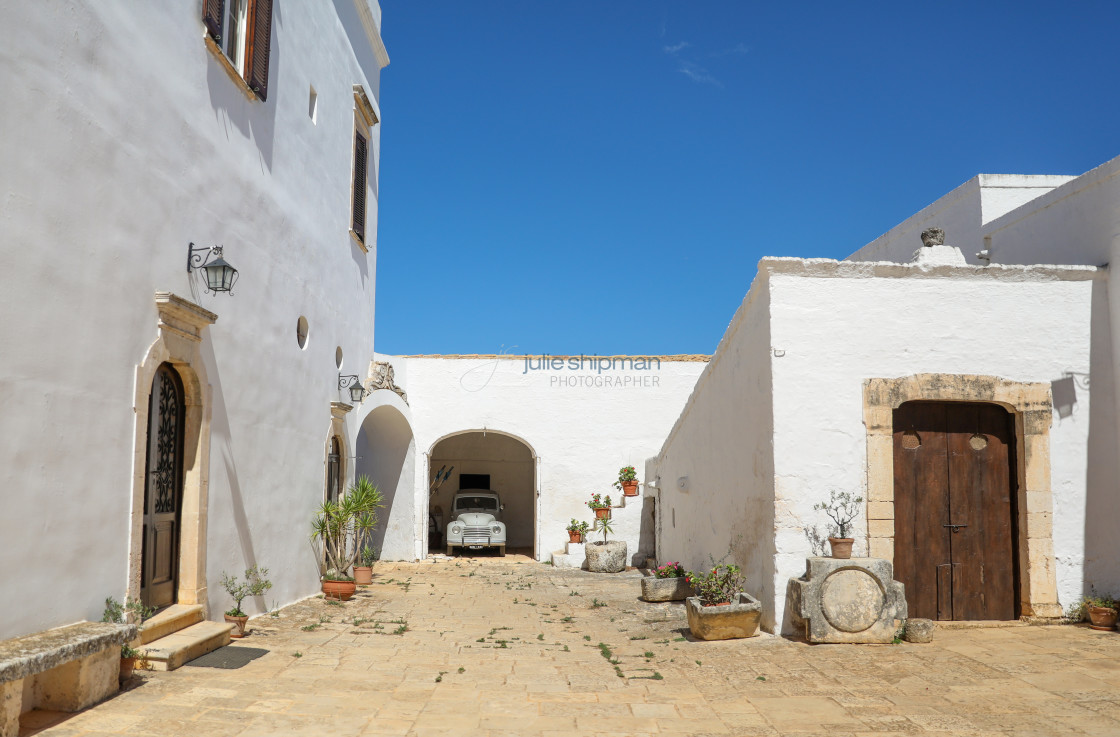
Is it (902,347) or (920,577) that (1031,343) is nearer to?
(902,347)

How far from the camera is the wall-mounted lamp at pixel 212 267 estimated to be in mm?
7062

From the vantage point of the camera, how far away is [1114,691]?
548cm

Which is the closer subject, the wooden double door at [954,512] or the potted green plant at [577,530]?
the wooden double door at [954,512]

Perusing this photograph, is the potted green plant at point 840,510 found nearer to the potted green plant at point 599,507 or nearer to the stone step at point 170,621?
the stone step at point 170,621

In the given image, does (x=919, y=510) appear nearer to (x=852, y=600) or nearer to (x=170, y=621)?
(x=852, y=600)

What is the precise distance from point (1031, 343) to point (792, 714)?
4671 millimetres

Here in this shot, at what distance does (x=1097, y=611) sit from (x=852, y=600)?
2353mm

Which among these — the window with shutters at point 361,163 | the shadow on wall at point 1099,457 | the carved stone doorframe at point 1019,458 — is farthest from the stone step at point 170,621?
the shadow on wall at point 1099,457

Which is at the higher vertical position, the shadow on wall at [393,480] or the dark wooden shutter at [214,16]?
the dark wooden shutter at [214,16]

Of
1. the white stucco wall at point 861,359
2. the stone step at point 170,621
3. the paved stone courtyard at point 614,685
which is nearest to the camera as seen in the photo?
the paved stone courtyard at point 614,685

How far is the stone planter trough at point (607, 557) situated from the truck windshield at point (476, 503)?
4915 mm

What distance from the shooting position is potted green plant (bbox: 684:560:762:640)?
728 centimetres

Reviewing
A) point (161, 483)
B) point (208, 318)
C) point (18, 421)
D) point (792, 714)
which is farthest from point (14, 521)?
point (792, 714)

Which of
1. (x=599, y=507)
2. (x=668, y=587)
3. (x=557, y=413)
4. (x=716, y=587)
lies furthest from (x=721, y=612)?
(x=557, y=413)
